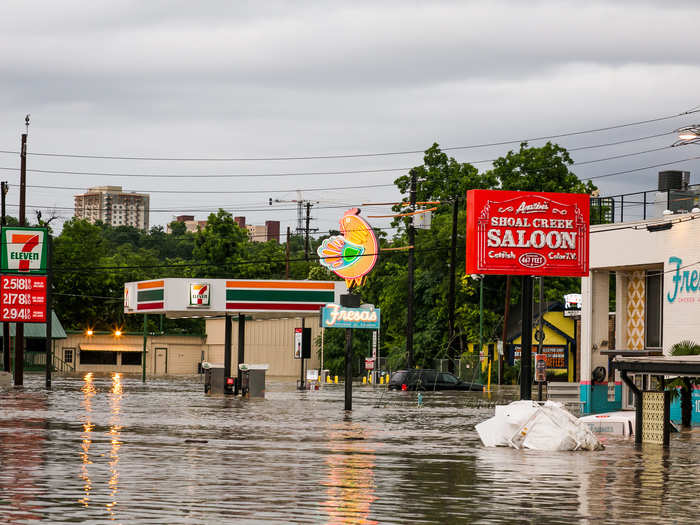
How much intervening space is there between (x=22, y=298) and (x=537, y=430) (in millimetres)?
35916

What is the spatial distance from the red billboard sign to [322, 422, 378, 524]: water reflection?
7109 millimetres

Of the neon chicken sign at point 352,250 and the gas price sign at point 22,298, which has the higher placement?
the neon chicken sign at point 352,250

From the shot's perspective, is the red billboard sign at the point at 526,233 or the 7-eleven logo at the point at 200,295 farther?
the 7-eleven logo at the point at 200,295

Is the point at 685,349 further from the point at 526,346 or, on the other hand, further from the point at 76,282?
the point at 76,282

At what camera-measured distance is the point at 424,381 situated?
2537 inches

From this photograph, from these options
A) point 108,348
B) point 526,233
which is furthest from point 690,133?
point 108,348

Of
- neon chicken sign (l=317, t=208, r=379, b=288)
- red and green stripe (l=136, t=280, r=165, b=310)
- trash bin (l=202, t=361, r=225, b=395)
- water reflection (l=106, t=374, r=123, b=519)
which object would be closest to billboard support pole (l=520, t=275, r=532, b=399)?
water reflection (l=106, t=374, r=123, b=519)

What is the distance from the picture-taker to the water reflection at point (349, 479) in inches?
561

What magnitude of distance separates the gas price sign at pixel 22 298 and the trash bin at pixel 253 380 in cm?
1084

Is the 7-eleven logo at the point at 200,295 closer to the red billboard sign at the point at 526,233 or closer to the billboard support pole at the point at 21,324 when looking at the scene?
the billboard support pole at the point at 21,324

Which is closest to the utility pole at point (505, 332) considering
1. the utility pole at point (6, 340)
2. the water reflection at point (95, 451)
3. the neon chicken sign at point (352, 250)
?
the neon chicken sign at point (352, 250)

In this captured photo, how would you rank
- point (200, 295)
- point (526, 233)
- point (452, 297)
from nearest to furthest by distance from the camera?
point (526, 233)
point (200, 295)
point (452, 297)

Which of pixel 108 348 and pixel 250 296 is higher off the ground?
pixel 250 296

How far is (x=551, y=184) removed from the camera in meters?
80.6
